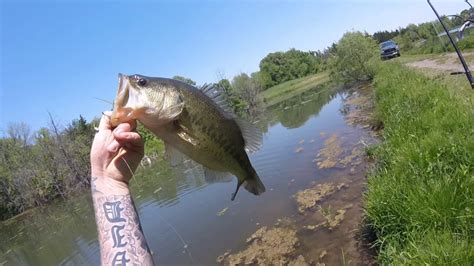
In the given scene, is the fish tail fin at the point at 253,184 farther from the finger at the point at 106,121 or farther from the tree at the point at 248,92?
the tree at the point at 248,92

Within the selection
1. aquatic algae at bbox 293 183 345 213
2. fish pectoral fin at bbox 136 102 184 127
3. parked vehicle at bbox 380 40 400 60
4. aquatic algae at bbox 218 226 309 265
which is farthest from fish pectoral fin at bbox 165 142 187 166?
parked vehicle at bbox 380 40 400 60

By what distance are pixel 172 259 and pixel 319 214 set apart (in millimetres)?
4840

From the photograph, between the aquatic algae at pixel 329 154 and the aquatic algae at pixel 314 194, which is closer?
the aquatic algae at pixel 314 194

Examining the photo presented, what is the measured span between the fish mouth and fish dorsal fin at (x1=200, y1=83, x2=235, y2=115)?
55cm

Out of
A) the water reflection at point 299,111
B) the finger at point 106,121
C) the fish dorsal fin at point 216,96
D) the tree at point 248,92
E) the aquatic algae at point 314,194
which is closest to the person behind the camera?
the finger at point 106,121

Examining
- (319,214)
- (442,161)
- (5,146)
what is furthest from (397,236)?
(5,146)

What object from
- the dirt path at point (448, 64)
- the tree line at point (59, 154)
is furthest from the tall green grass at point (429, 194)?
the tree line at point (59, 154)

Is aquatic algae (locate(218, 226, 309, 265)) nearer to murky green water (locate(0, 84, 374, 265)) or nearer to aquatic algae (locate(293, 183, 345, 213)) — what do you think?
murky green water (locate(0, 84, 374, 265))

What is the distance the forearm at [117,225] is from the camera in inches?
91.6

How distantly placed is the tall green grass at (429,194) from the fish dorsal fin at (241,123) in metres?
2.49

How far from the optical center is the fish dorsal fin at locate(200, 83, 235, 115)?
2.61 m

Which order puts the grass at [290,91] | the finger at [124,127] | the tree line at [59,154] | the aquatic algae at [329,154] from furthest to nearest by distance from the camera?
the grass at [290,91] → the tree line at [59,154] → the aquatic algae at [329,154] → the finger at [124,127]

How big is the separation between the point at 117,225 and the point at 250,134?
1.12 m

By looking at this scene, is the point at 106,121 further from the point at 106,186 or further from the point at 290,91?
the point at 290,91
